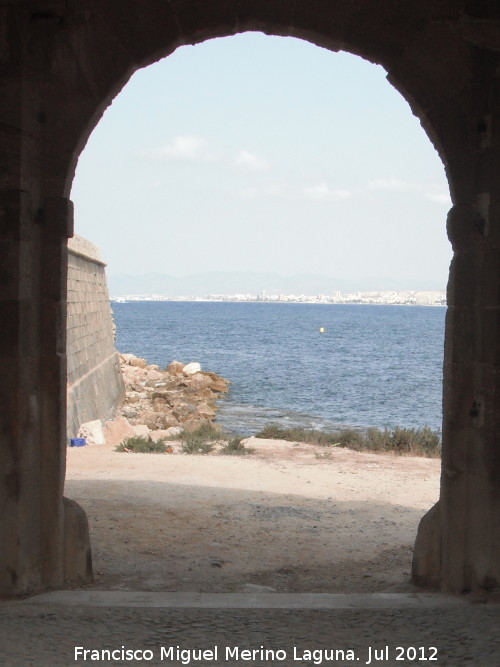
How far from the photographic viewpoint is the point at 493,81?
521cm

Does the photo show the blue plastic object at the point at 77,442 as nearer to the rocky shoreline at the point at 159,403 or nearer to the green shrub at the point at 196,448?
the rocky shoreline at the point at 159,403

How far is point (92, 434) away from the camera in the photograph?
1511cm

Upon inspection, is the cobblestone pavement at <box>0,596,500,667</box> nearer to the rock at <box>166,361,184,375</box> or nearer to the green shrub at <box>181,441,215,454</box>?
the green shrub at <box>181,441,215,454</box>

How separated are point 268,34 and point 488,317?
255cm

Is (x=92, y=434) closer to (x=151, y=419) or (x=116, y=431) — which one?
(x=116, y=431)

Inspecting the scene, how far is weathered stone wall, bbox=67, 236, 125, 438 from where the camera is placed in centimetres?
1627

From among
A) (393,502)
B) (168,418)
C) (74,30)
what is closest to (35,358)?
(74,30)

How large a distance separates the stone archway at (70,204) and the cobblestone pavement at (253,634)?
543mm

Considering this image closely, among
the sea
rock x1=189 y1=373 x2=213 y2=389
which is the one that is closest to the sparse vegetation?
the sea

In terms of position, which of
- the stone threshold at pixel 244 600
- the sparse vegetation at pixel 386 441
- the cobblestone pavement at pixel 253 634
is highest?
the cobblestone pavement at pixel 253 634

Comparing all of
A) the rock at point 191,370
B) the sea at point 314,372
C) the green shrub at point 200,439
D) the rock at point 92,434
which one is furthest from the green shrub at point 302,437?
the rock at point 191,370

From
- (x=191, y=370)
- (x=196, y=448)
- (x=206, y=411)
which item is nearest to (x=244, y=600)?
(x=196, y=448)

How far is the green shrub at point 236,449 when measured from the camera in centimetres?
1361

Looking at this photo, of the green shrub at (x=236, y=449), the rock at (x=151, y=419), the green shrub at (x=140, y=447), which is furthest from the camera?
the rock at (x=151, y=419)
